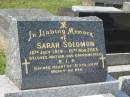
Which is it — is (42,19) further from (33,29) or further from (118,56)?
(118,56)

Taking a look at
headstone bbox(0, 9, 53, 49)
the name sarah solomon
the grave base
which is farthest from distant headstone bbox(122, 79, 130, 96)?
headstone bbox(0, 9, 53, 49)

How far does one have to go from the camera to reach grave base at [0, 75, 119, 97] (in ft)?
15.5

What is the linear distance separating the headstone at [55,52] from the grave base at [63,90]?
0.10 m

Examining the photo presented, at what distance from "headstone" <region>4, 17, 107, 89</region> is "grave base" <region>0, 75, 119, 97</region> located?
98 millimetres

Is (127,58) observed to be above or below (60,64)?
below

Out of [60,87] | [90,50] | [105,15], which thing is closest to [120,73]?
[105,15]

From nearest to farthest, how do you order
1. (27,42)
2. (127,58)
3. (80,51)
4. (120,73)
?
(27,42) < (80,51) < (120,73) < (127,58)

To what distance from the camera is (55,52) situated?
5035mm

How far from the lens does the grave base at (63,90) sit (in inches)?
186

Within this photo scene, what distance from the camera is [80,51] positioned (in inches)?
205

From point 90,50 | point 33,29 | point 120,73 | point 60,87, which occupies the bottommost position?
point 120,73

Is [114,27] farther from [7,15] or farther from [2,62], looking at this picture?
[7,15]

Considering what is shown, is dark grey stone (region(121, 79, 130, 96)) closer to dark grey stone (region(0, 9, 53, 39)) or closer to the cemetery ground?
dark grey stone (region(0, 9, 53, 39))

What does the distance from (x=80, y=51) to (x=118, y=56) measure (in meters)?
2.23
